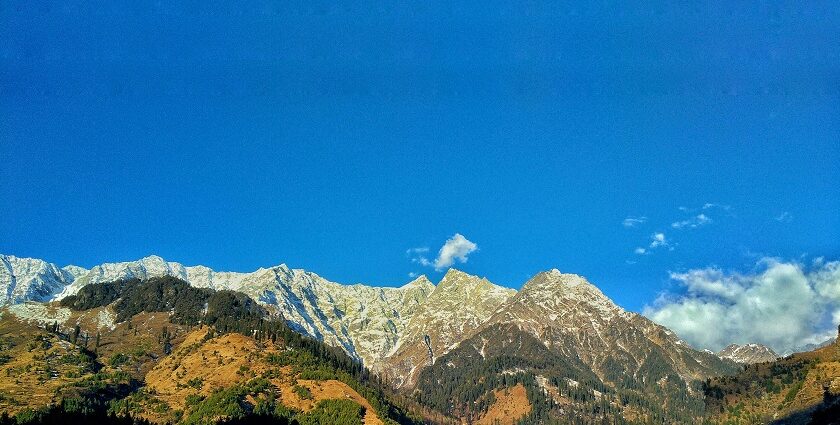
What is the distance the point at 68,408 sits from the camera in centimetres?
17475

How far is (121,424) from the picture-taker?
131m

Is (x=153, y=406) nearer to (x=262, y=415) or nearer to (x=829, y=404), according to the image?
(x=262, y=415)

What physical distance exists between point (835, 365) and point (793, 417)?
78.6 ft

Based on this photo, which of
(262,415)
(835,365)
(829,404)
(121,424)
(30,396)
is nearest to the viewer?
(121,424)

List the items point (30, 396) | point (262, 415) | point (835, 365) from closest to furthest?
point (262, 415), point (30, 396), point (835, 365)

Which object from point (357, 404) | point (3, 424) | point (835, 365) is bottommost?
point (3, 424)

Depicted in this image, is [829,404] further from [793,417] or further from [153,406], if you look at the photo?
[153,406]

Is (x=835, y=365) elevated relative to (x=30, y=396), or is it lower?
elevated

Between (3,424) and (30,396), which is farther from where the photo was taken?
(30,396)

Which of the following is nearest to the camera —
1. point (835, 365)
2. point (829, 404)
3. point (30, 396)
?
point (829, 404)

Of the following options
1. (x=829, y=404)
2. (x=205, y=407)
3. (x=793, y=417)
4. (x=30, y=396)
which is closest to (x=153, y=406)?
(x=205, y=407)

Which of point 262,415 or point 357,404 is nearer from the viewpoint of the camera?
point 262,415

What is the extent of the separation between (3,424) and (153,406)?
195 feet

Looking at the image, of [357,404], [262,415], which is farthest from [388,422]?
[262,415]
